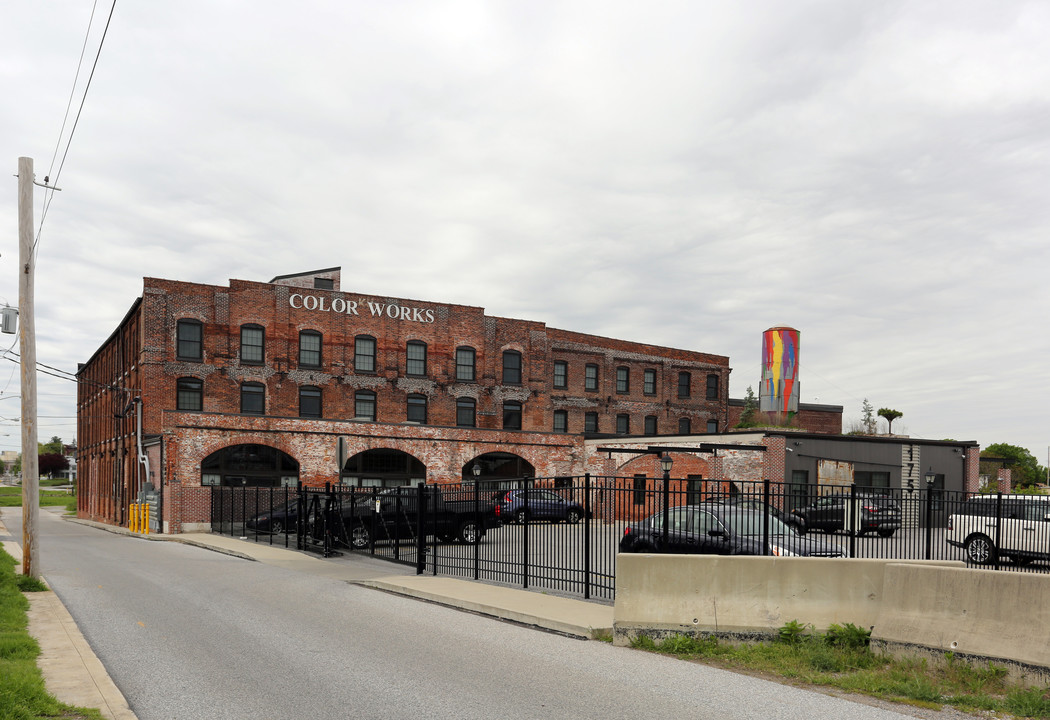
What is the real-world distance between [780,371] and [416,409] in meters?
23.8

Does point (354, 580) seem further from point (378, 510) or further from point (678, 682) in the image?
point (678, 682)

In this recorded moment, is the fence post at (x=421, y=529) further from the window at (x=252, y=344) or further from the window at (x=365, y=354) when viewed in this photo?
the window at (x=365, y=354)

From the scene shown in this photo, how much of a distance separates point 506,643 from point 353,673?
8.13 ft

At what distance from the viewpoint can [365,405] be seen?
155 feet

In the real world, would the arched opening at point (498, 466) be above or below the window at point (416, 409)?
below

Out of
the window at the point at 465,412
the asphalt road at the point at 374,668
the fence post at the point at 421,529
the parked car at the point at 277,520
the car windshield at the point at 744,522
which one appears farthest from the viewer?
the window at the point at 465,412

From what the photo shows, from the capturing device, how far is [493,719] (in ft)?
23.8

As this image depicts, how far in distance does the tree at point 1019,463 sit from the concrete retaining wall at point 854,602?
273 ft

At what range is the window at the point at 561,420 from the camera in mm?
56562

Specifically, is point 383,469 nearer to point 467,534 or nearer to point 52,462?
point 467,534

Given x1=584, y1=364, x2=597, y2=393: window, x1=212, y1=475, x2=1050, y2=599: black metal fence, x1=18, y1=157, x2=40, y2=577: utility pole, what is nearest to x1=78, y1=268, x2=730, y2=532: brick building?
x1=584, y1=364, x2=597, y2=393: window

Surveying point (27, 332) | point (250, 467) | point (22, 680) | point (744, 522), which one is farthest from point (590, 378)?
point (22, 680)

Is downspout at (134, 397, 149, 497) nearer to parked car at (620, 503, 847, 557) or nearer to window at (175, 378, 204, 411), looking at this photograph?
window at (175, 378, 204, 411)

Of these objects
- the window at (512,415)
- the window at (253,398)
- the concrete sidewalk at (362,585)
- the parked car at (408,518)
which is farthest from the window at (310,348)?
the concrete sidewalk at (362,585)
